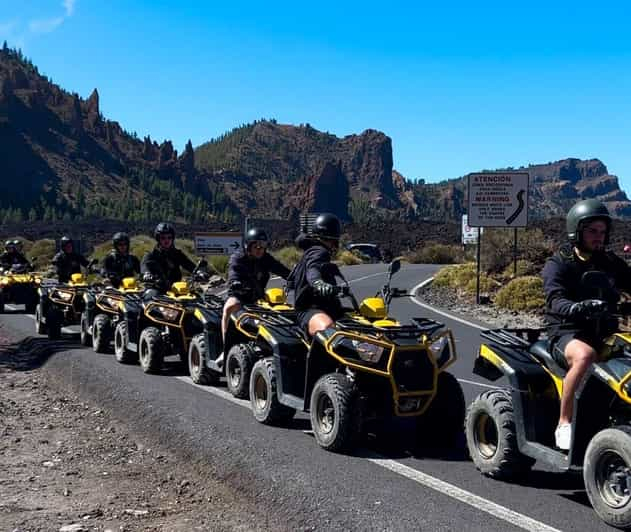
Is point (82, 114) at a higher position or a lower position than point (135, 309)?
higher

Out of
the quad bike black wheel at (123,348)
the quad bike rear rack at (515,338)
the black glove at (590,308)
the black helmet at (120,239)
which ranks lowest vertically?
the quad bike black wheel at (123,348)

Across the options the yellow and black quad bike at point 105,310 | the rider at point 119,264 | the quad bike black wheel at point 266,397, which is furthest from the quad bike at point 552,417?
the rider at point 119,264

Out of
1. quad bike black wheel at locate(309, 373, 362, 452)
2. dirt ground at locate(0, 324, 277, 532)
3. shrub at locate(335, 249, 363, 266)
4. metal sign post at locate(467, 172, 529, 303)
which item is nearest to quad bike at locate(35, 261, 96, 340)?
dirt ground at locate(0, 324, 277, 532)

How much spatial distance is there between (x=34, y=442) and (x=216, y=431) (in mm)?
1837

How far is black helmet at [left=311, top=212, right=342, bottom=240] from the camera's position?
7.39 metres

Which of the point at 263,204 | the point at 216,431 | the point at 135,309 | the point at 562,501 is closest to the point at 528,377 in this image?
the point at 562,501

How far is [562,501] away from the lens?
5504 mm

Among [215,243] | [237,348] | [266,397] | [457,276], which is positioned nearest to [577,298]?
[266,397]

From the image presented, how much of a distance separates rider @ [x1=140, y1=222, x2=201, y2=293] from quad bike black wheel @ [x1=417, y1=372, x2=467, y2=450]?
5939 millimetres

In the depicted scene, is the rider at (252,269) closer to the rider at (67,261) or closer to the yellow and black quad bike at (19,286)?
the rider at (67,261)

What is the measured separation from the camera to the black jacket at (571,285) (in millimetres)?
5387

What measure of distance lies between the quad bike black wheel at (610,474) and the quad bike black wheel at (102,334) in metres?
9.44

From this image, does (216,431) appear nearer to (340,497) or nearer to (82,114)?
(340,497)

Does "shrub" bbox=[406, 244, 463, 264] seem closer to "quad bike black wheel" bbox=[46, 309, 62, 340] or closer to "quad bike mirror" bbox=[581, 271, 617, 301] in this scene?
"quad bike black wheel" bbox=[46, 309, 62, 340]
